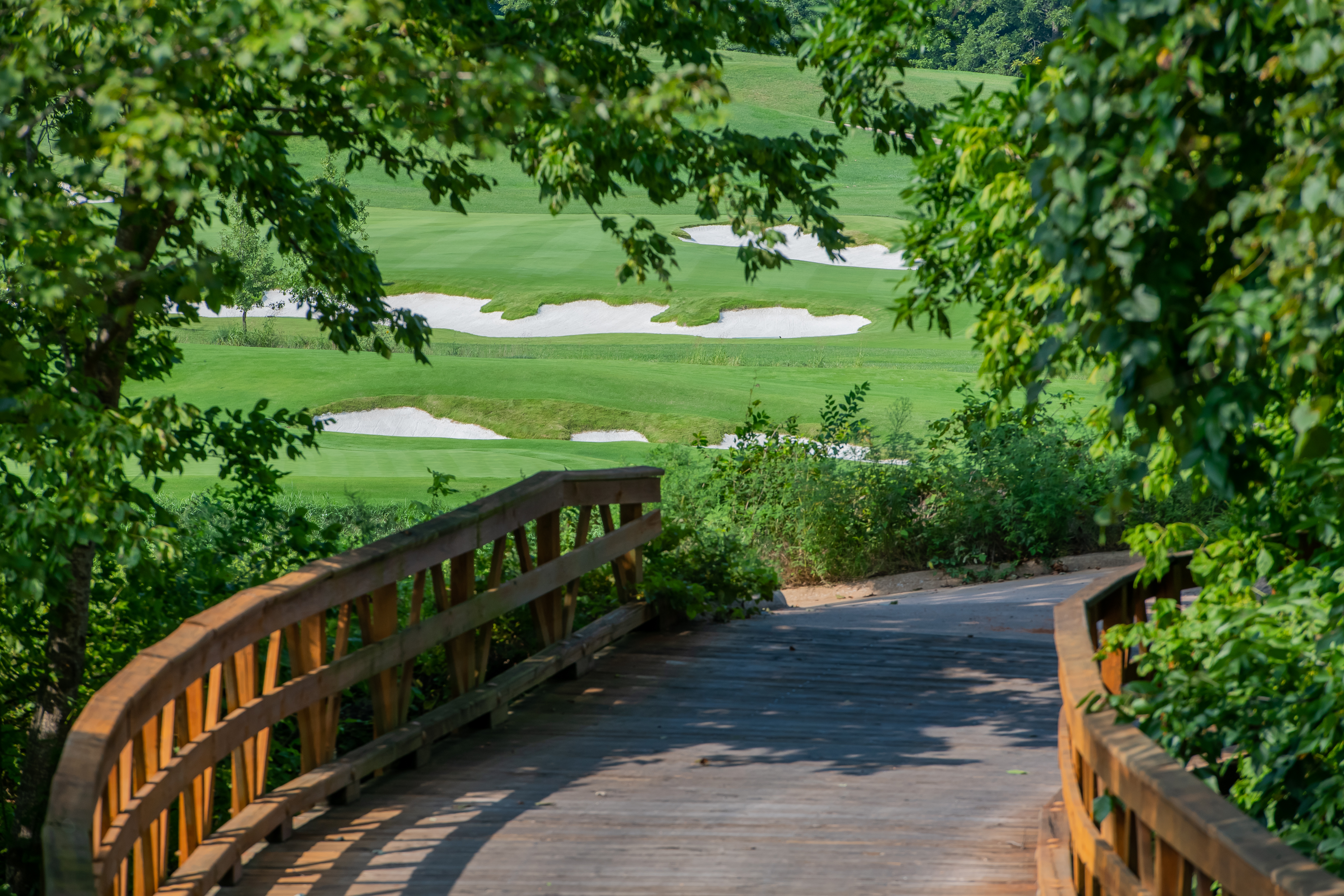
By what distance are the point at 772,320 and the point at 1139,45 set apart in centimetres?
3103

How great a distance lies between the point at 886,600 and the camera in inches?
424

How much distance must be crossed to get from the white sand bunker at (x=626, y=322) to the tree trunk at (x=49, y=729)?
2653 centimetres

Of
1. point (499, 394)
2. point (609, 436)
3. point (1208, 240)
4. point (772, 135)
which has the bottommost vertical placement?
point (609, 436)

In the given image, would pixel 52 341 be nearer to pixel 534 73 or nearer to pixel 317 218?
pixel 317 218

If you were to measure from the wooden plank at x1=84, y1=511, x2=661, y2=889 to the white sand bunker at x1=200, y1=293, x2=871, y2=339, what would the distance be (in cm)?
2510

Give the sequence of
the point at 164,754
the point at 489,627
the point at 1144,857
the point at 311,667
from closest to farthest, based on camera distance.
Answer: the point at 1144,857
the point at 164,754
the point at 311,667
the point at 489,627

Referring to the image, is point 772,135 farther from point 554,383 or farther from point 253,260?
point 554,383

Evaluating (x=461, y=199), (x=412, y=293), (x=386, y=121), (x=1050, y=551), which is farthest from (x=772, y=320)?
(x=386, y=121)

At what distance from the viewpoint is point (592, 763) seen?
17.8ft

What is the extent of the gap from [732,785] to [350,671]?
1.67m

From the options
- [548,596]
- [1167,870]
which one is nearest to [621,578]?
[548,596]

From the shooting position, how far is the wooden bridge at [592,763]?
10.5 feet

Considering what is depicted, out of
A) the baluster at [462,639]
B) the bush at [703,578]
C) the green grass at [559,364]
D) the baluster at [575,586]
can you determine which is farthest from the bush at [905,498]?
the baluster at [462,639]

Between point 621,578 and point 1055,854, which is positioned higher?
point 621,578
